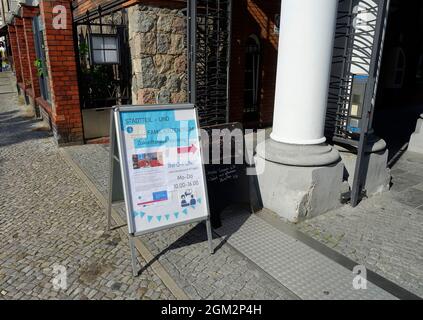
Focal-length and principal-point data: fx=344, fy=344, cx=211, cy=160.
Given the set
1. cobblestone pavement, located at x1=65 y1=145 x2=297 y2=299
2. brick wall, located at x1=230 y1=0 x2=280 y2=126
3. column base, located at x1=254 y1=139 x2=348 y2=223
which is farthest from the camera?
brick wall, located at x1=230 y1=0 x2=280 y2=126

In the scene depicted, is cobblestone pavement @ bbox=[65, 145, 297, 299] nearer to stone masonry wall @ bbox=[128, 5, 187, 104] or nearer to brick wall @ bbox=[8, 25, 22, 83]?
stone masonry wall @ bbox=[128, 5, 187, 104]

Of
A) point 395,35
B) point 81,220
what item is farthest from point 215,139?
point 395,35

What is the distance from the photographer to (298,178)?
3.94 m

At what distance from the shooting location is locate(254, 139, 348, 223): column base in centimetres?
393

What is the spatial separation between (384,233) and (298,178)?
1.10 metres

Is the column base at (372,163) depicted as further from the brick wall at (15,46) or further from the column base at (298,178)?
the brick wall at (15,46)

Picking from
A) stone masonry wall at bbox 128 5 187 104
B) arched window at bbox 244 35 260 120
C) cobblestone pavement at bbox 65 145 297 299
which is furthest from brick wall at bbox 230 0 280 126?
cobblestone pavement at bbox 65 145 297 299

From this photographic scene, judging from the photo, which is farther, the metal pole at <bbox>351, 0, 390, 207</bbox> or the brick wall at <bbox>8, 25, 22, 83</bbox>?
the brick wall at <bbox>8, 25, 22, 83</bbox>

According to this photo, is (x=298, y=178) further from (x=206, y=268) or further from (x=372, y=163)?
(x=206, y=268)

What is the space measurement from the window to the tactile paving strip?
13.2 feet

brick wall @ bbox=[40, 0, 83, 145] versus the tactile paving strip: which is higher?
brick wall @ bbox=[40, 0, 83, 145]

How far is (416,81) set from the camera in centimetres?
1264

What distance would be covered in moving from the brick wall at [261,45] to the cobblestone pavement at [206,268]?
13.1ft

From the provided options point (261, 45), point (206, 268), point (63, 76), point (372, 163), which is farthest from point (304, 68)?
point (63, 76)
